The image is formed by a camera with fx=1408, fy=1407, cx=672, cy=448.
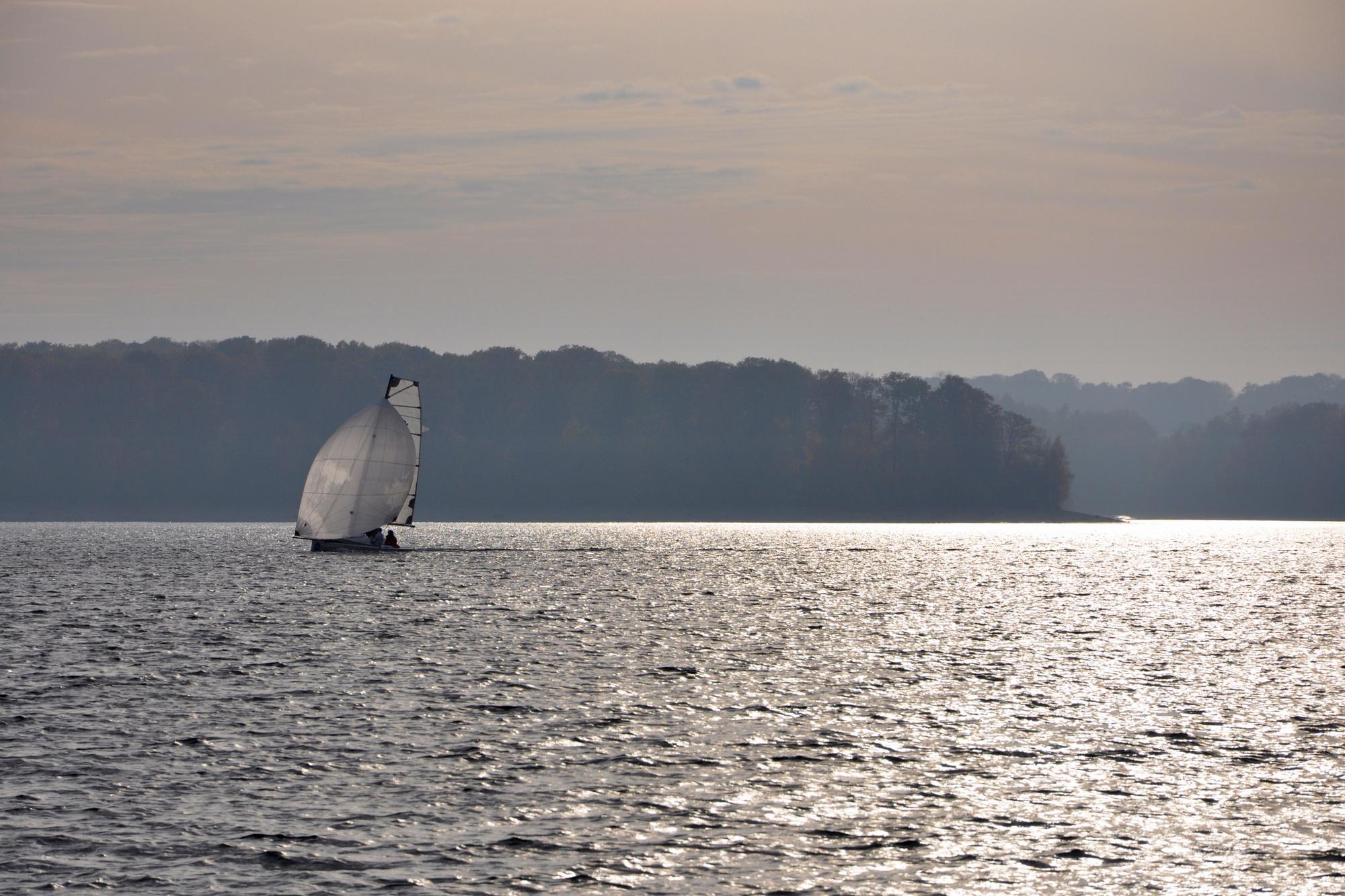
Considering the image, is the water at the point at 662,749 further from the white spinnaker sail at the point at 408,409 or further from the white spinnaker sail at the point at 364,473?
the white spinnaker sail at the point at 408,409

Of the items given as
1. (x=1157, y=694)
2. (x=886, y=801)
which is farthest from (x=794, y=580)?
(x=886, y=801)

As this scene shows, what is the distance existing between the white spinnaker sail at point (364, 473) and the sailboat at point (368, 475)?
0.05 metres

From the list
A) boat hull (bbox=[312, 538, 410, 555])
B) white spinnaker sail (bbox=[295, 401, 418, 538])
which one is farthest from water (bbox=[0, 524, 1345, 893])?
boat hull (bbox=[312, 538, 410, 555])

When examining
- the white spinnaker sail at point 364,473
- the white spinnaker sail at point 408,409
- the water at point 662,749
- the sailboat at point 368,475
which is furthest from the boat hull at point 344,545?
the water at point 662,749

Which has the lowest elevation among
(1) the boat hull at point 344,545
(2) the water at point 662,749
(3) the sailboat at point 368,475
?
(2) the water at point 662,749

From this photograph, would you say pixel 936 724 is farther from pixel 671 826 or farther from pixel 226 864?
pixel 226 864

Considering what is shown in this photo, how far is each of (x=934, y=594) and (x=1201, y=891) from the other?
73774 mm

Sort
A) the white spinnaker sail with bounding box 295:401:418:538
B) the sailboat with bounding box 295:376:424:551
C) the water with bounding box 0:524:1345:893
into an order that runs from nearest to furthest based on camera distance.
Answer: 1. the water with bounding box 0:524:1345:893
2. the white spinnaker sail with bounding box 295:401:418:538
3. the sailboat with bounding box 295:376:424:551

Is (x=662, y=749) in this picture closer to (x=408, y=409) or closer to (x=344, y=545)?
(x=408, y=409)

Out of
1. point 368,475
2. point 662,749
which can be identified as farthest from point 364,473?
point 662,749

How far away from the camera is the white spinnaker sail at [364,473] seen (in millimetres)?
106312

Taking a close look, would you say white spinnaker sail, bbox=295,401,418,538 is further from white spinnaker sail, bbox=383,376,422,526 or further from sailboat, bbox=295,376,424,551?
white spinnaker sail, bbox=383,376,422,526

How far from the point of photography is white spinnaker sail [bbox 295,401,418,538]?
10631 centimetres

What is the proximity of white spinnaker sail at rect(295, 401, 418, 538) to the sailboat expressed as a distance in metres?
0.05
